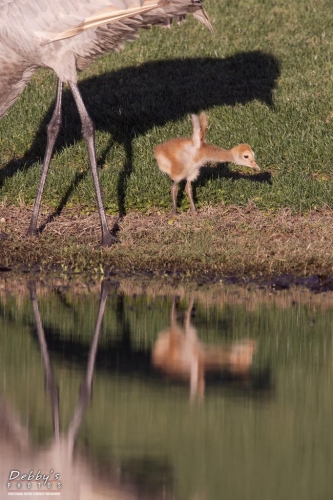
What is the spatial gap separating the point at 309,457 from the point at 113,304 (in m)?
2.79

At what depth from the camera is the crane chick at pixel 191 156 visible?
386 inches

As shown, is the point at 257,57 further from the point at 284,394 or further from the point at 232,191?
the point at 284,394

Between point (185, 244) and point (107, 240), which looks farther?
point (107, 240)

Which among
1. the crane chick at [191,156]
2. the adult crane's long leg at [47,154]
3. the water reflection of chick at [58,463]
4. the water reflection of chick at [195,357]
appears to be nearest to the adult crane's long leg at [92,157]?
the adult crane's long leg at [47,154]

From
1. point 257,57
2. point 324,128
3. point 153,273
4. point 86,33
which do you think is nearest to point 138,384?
point 153,273

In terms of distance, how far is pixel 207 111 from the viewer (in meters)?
11.9

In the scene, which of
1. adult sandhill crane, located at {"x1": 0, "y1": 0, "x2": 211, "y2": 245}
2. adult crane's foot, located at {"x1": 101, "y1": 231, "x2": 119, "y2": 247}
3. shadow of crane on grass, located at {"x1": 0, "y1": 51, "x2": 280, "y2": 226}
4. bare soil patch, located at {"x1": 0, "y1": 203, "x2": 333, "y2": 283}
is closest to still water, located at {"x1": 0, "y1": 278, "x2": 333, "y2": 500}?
bare soil patch, located at {"x1": 0, "y1": 203, "x2": 333, "y2": 283}

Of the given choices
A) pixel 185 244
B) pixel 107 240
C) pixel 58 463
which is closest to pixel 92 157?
pixel 107 240

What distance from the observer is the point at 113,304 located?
741 cm

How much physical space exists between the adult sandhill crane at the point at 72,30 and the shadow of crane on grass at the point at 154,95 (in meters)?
1.45

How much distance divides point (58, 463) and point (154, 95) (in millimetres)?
8162

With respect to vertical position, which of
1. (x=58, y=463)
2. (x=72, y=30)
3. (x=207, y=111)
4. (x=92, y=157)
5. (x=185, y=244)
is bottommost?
(x=58, y=463)

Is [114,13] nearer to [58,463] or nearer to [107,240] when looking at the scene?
[107,240]

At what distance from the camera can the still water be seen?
15.2 ft
